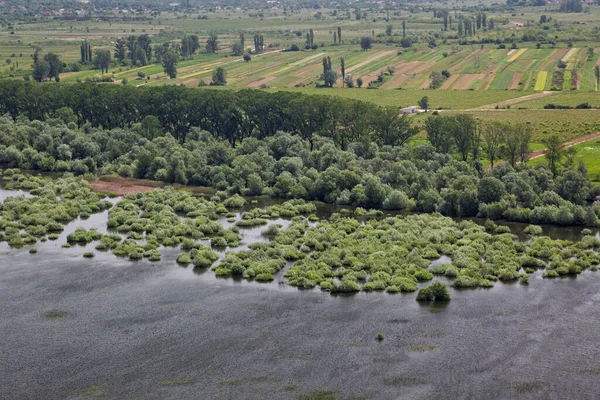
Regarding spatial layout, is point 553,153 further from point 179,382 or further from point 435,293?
point 179,382

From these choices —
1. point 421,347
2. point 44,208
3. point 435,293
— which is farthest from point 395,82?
point 421,347

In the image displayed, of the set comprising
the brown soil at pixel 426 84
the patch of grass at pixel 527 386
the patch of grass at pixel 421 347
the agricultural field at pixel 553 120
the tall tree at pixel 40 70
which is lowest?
the patch of grass at pixel 527 386

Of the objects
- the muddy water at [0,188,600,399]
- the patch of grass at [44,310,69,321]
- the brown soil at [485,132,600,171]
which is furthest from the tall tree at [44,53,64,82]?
the patch of grass at [44,310,69,321]

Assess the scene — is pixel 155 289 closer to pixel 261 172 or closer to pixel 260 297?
pixel 260 297

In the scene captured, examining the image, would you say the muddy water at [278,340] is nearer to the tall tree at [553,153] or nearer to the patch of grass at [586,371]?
the patch of grass at [586,371]

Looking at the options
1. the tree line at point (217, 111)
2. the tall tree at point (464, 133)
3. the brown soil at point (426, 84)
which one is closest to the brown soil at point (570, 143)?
the tall tree at point (464, 133)

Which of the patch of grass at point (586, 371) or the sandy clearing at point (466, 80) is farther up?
the sandy clearing at point (466, 80)

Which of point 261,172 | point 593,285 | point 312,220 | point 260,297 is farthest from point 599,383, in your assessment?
point 261,172
